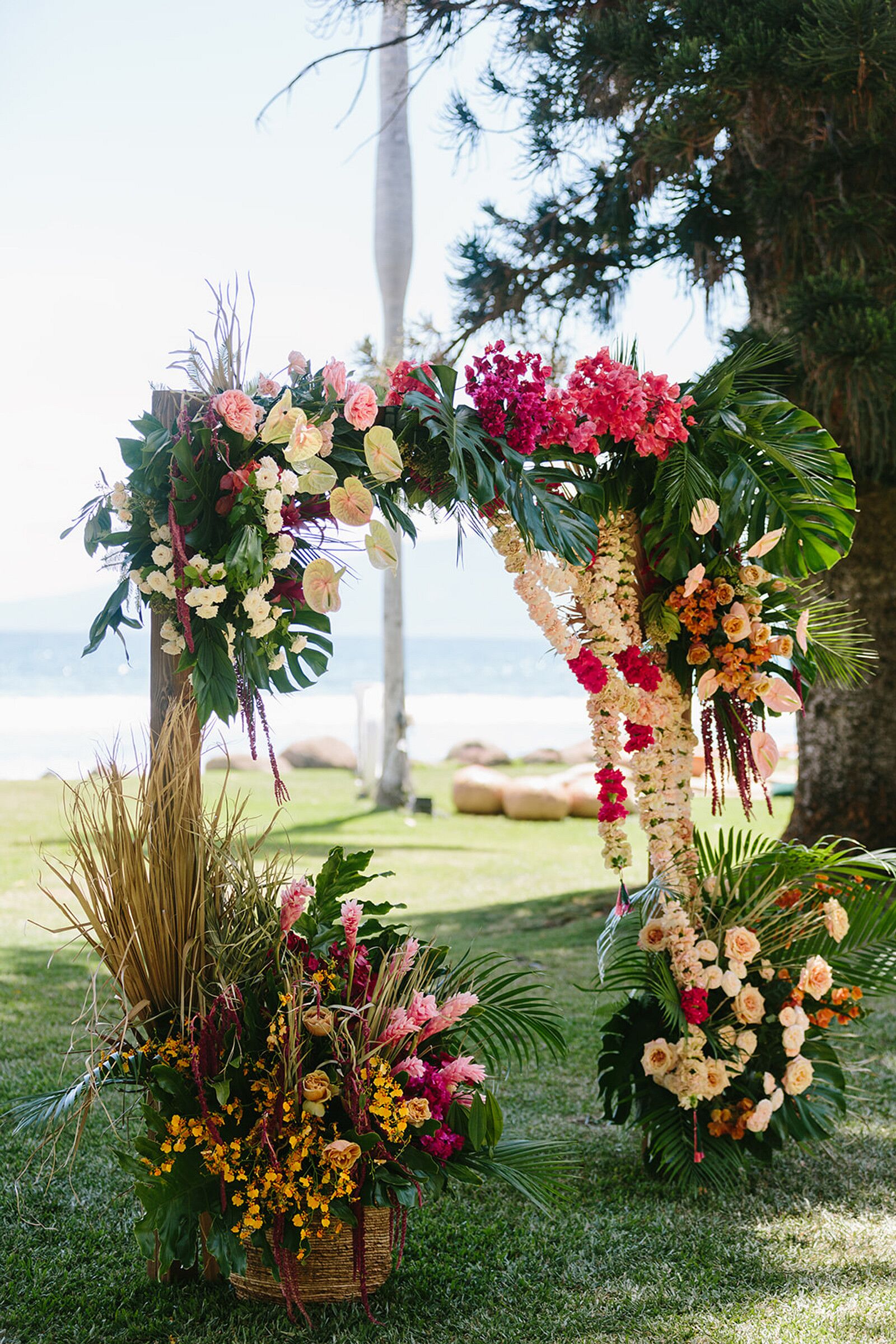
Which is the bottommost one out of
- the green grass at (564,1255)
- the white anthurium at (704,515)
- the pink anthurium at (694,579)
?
the green grass at (564,1255)

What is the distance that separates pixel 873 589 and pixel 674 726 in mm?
3514

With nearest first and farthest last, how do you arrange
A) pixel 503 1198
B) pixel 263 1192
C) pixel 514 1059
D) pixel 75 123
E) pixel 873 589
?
1. pixel 263 1192
2. pixel 503 1198
3. pixel 514 1059
4. pixel 873 589
5. pixel 75 123


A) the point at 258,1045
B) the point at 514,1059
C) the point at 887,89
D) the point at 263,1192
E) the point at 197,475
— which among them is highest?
the point at 887,89

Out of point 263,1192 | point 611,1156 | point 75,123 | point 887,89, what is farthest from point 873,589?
point 75,123

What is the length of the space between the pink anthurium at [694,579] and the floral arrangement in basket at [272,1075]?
1233 mm

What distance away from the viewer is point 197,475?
239 centimetres

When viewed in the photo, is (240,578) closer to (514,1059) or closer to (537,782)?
(514,1059)

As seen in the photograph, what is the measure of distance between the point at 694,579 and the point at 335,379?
1.14 m

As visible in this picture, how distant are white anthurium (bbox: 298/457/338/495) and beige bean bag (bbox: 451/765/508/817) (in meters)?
8.29

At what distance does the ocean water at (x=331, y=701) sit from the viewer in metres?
20.2

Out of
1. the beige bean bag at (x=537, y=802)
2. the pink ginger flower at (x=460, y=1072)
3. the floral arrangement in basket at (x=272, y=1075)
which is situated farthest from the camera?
the beige bean bag at (x=537, y=802)

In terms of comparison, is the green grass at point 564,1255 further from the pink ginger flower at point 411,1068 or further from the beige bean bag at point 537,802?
the beige bean bag at point 537,802

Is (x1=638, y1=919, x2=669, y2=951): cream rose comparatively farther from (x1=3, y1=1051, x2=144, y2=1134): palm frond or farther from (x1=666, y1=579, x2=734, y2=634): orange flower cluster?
(x1=3, y1=1051, x2=144, y2=1134): palm frond

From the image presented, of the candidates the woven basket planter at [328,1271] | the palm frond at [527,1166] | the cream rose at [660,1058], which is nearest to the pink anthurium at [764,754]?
the cream rose at [660,1058]
